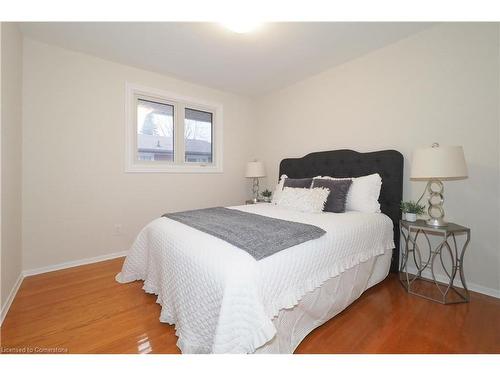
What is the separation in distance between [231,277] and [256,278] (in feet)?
0.42

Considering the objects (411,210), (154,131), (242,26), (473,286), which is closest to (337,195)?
(411,210)

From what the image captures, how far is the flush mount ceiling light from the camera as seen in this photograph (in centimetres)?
193

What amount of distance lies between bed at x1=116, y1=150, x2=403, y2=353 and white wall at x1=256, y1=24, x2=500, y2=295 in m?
0.66

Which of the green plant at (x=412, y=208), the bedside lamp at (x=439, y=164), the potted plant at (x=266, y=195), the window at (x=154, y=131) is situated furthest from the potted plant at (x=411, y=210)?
the window at (x=154, y=131)

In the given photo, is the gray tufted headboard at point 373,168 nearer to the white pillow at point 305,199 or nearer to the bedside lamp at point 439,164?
the bedside lamp at point 439,164

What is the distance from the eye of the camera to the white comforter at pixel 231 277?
1051 mm

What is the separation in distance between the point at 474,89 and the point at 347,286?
1992 millimetres

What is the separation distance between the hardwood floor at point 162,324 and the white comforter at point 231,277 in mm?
210

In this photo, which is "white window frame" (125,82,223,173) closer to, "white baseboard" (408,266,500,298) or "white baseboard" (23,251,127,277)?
"white baseboard" (23,251,127,277)

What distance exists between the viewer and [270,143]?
3.90m

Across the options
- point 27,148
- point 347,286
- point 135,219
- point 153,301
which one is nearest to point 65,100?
point 27,148

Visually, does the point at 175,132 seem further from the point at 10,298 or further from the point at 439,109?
the point at 439,109

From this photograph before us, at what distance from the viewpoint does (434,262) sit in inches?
87.4

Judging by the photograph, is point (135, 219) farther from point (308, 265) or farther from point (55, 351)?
point (308, 265)
